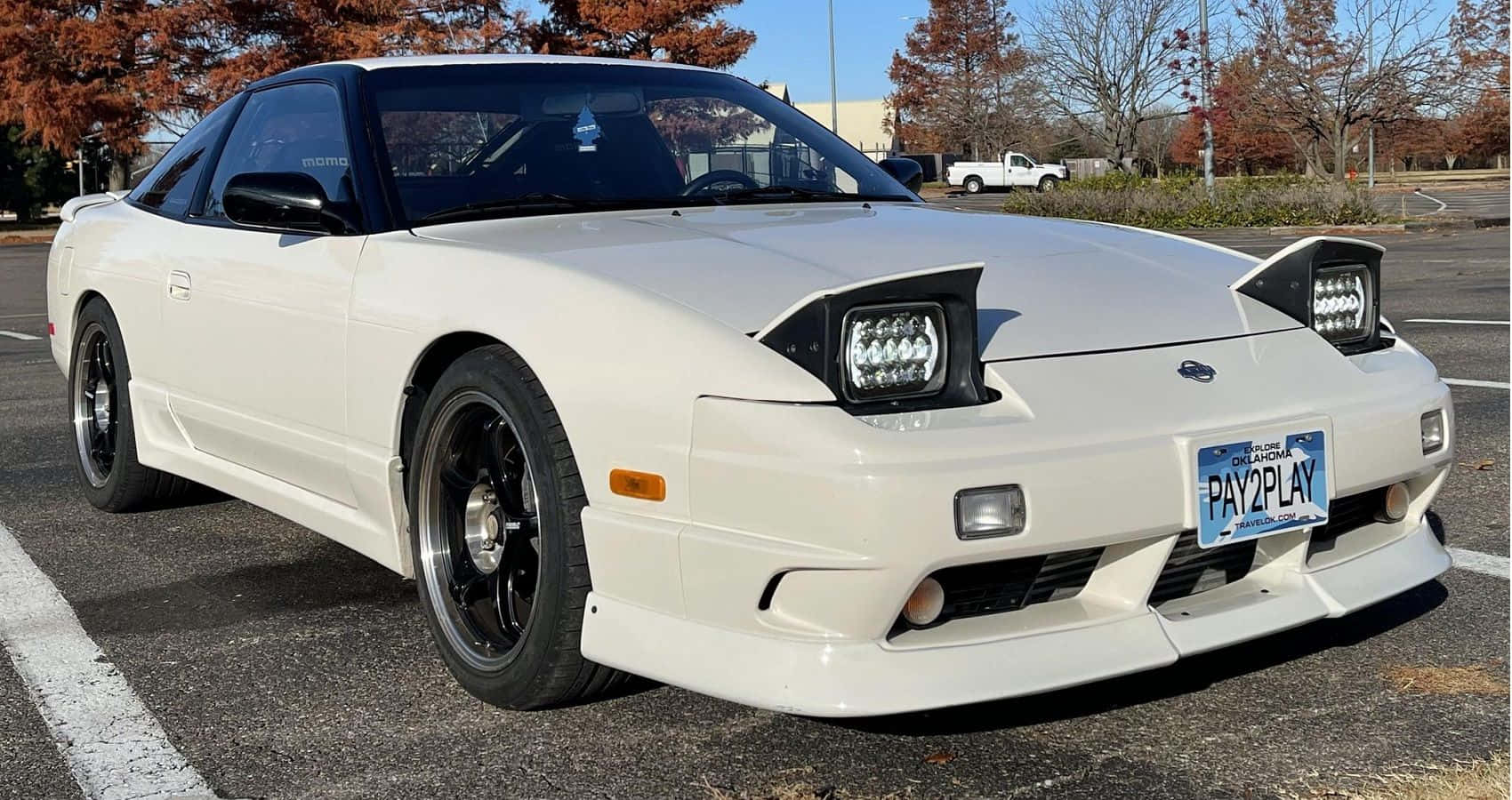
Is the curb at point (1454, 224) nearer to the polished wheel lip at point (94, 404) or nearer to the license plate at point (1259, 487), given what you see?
the polished wheel lip at point (94, 404)

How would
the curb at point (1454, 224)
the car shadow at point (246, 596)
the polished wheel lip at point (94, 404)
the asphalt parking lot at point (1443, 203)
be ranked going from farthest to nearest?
the asphalt parking lot at point (1443, 203) < the curb at point (1454, 224) < the polished wheel lip at point (94, 404) < the car shadow at point (246, 596)

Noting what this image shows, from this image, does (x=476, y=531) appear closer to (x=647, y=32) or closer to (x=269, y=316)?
(x=269, y=316)

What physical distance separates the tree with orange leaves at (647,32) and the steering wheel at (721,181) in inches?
1316

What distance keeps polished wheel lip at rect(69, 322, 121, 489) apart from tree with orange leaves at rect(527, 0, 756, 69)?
105 feet

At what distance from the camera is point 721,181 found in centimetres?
404

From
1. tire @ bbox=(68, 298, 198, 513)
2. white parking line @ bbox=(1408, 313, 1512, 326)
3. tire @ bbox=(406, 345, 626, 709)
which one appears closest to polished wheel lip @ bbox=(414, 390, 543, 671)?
tire @ bbox=(406, 345, 626, 709)

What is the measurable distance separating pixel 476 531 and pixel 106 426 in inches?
99.7

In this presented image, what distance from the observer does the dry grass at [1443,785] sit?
8.10ft

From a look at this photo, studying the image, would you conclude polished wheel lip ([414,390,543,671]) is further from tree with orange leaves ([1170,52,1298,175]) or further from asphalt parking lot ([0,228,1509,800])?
tree with orange leaves ([1170,52,1298,175])

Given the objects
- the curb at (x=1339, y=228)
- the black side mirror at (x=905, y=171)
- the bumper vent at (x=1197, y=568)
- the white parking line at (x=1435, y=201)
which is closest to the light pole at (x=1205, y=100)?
the curb at (x=1339, y=228)

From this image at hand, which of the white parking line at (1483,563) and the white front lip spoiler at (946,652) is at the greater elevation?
the white front lip spoiler at (946,652)

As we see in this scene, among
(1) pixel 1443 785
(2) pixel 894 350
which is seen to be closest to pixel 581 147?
(2) pixel 894 350

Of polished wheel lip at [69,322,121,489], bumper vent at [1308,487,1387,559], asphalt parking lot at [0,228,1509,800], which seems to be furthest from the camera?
polished wheel lip at [69,322,121,489]

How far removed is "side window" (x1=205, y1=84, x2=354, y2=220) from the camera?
3912mm
